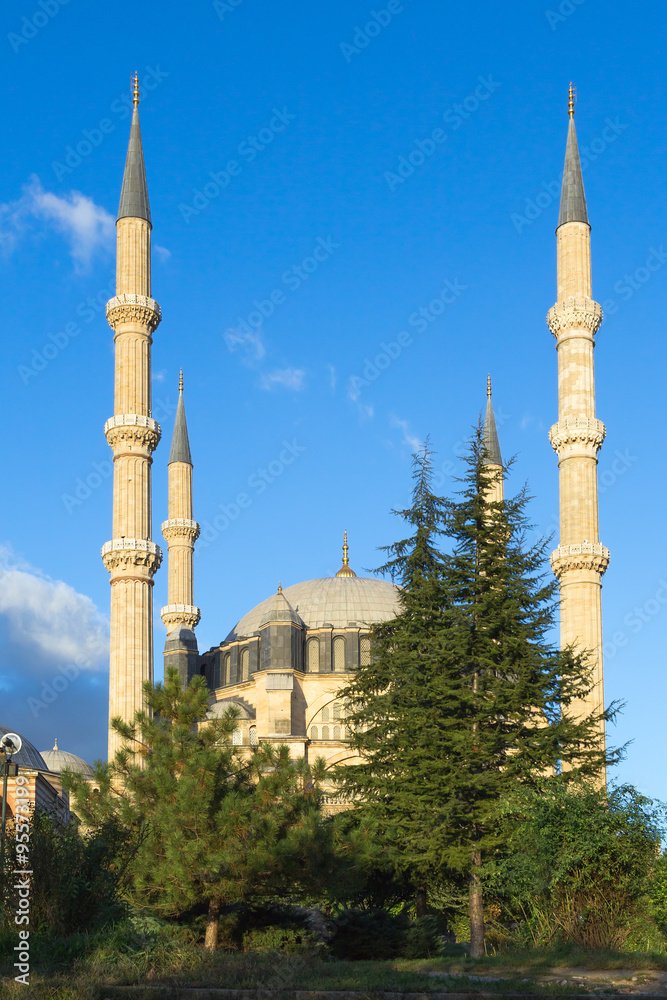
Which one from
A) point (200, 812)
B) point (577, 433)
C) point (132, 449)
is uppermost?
point (577, 433)

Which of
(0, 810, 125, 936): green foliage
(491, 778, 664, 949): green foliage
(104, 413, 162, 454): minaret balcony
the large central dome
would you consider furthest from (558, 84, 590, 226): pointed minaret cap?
(0, 810, 125, 936): green foliage

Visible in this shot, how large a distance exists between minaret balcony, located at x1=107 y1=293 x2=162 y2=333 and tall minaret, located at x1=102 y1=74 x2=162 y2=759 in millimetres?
25

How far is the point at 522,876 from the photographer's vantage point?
1778 cm

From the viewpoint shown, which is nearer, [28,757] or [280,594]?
[28,757]

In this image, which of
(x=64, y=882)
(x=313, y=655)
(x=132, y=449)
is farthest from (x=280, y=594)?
(x=64, y=882)

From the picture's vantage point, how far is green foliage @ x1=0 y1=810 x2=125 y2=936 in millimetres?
14055

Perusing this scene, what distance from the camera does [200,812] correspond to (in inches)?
597

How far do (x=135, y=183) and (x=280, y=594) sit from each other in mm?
14897

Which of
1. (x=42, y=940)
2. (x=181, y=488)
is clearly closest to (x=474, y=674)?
(x=42, y=940)

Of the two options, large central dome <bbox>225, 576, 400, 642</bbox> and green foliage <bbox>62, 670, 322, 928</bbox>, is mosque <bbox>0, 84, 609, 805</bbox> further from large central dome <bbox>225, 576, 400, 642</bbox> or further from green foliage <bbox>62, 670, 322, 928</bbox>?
green foliage <bbox>62, 670, 322, 928</bbox>

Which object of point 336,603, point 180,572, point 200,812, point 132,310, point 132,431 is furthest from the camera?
point 336,603

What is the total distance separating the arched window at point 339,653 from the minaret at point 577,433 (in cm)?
1113

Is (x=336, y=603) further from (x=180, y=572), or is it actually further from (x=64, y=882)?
(x=64, y=882)

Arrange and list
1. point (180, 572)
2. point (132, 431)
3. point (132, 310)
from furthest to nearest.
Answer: point (180, 572)
point (132, 310)
point (132, 431)
